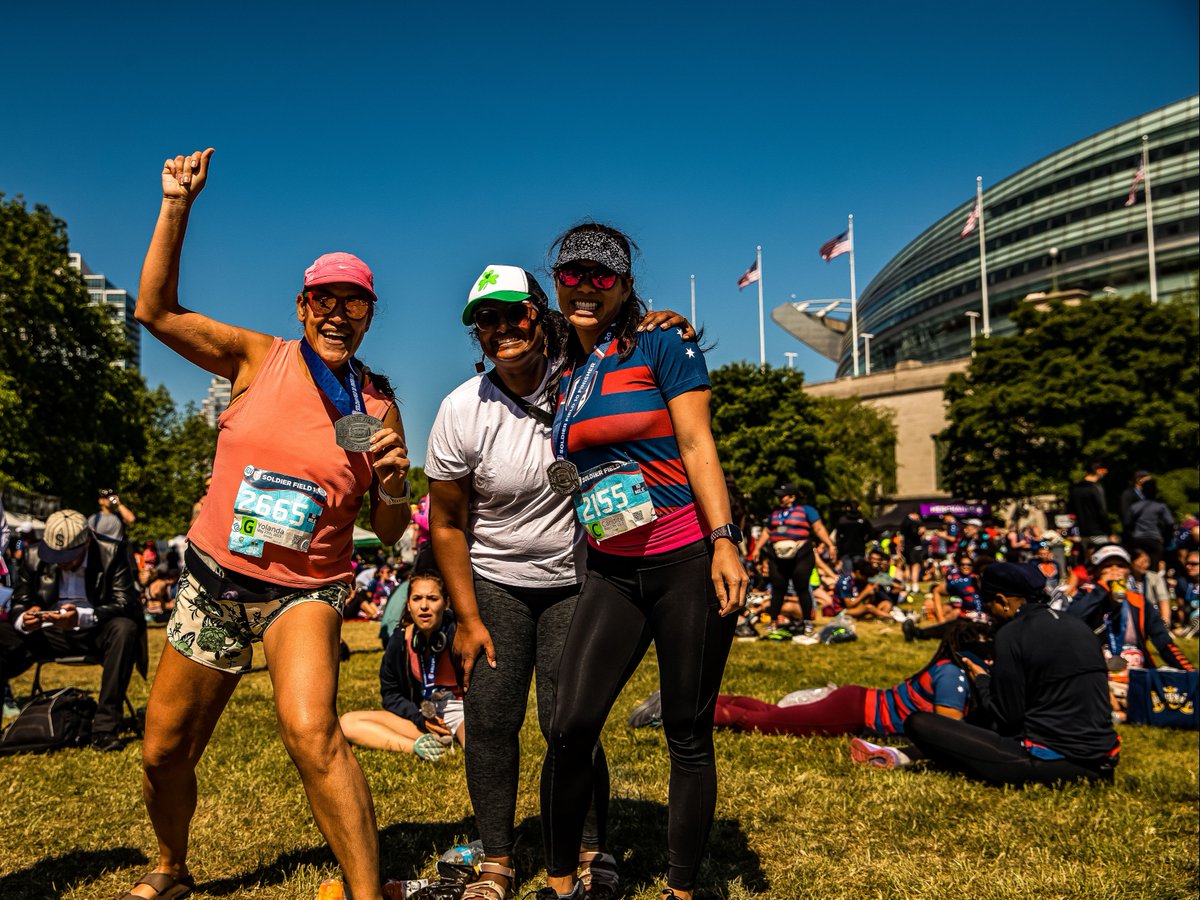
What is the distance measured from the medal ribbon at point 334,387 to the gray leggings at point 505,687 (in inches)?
31.1

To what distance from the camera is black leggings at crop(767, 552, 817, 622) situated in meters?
12.9

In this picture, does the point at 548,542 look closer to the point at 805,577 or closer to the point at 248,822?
the point at 248,822

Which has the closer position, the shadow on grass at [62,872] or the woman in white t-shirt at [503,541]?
the woman in white t-shirt at [503,541]

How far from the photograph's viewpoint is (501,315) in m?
3.27

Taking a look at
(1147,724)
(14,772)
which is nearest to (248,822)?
(14,772)

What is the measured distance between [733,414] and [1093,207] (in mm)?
47579

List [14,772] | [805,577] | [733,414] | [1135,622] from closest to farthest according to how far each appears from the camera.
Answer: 1. [14,772]
2. [1135,622]
3. [805,577]
4. [733,414]

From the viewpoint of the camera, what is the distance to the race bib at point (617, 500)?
9.82 feet

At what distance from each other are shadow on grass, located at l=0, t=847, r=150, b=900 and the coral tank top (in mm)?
1647

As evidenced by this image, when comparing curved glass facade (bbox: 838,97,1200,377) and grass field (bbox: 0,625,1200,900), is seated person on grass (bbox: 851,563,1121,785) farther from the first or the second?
curved glass facade (bbox: 838,97,1200,377)

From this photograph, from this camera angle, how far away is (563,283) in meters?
3.19

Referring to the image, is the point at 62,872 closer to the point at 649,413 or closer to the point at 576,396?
the point at 576,396

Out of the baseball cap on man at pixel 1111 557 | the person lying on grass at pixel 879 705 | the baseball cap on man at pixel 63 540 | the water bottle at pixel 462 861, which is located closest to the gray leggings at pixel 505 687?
the water bottle at pixel 462 861

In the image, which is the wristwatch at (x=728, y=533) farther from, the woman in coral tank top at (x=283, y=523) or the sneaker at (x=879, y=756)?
the sneaker at (x=879, y=756)
